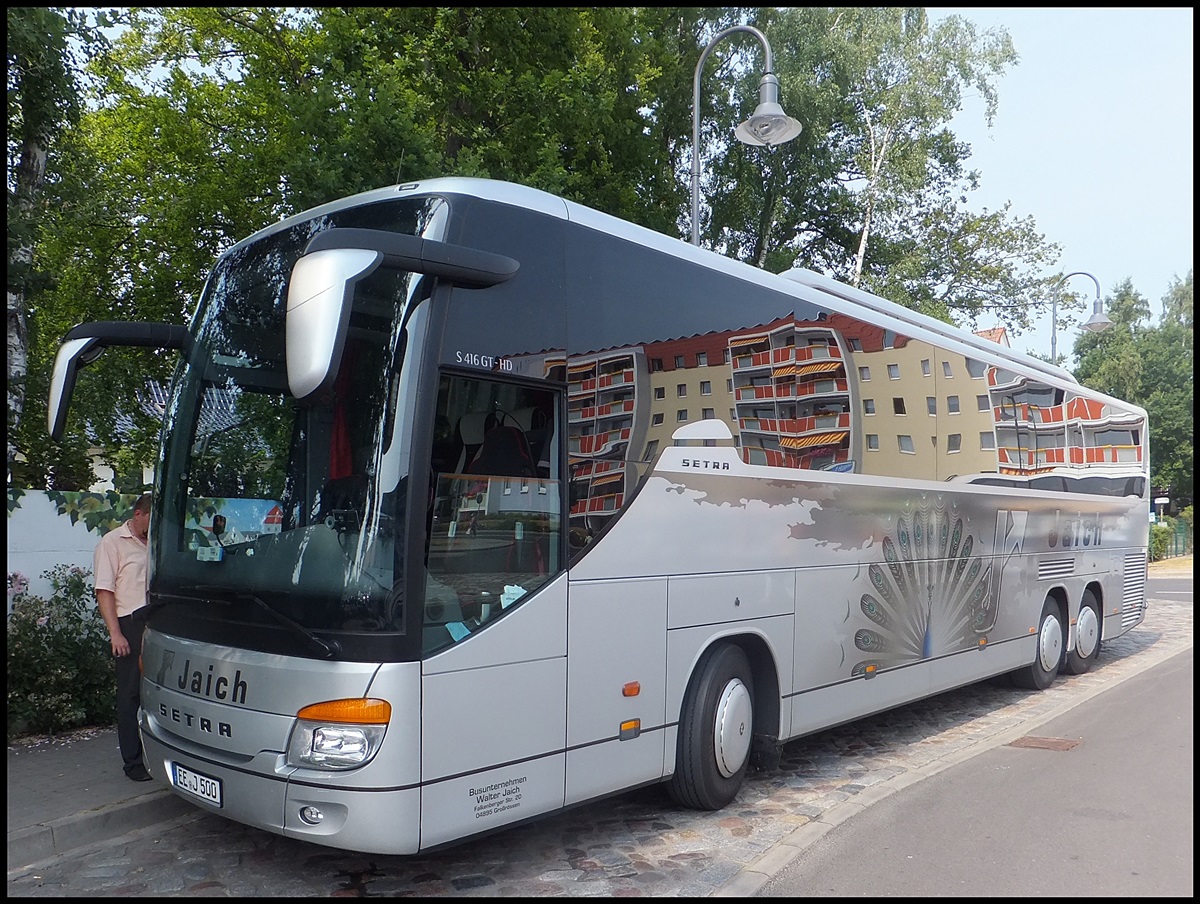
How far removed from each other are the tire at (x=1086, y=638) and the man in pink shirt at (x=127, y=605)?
10.6m

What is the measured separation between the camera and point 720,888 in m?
5.22

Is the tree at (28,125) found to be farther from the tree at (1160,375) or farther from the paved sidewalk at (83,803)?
the tree at (1160,375)

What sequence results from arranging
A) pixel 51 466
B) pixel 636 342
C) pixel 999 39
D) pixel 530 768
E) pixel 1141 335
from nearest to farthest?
pixel 530 768
pixel 636 342
pixel 51 466
pixel 999 39
pixel 1141 335

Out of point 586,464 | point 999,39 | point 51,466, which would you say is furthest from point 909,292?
point 586,464

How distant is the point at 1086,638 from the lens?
13.0 m

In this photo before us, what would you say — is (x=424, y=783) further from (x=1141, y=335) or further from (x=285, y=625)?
(x=1141, y=335)

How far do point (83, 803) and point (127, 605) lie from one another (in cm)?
126

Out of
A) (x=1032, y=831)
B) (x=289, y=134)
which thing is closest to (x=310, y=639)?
(x=1032, y=831)

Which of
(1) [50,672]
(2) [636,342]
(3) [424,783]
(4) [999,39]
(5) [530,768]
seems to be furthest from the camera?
(4) [999,39]

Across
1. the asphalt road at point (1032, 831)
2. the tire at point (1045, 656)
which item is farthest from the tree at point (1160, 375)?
the asphalt road at point (1032, 831)

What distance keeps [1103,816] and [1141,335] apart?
6360cm

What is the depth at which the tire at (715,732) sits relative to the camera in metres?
6.36

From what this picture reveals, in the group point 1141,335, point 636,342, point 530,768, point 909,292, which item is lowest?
point 530,768

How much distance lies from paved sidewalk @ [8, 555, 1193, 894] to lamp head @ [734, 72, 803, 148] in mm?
7075
